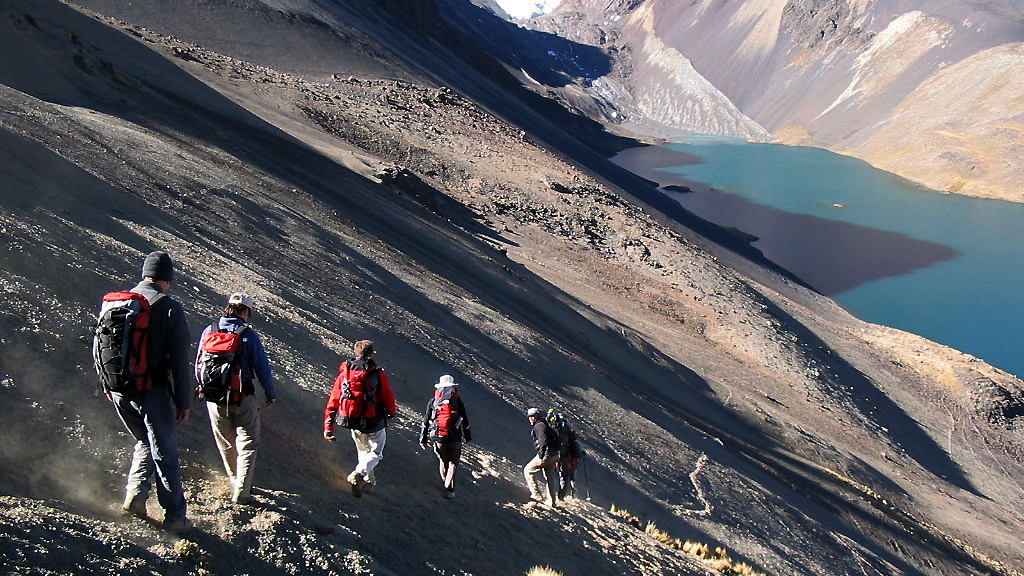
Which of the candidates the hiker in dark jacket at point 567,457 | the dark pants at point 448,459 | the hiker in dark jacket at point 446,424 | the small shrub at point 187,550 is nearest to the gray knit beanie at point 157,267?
the small shrub at point 187,550

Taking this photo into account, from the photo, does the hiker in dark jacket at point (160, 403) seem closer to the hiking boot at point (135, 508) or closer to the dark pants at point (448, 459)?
the hiking boot at point (135, 508)

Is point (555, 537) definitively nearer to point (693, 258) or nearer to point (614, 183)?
point (693, 258)

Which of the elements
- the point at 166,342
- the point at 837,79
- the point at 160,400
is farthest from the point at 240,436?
the point at 837,79

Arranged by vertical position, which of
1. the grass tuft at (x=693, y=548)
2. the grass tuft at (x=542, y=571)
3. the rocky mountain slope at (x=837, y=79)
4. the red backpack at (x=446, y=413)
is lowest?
the grass tuft at (x=693, y=548)

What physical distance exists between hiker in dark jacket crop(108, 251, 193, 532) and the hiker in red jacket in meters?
1.58

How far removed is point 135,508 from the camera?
187 inches

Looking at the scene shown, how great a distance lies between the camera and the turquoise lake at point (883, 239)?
5059 cm

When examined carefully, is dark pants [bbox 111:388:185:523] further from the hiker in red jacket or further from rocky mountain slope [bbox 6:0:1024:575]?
the hiker in red jacket

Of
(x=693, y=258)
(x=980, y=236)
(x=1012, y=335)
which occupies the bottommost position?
(x=693, y=258)

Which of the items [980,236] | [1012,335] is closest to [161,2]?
[1012,335]

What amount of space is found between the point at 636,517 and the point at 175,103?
1666cm

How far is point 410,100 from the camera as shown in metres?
43.2

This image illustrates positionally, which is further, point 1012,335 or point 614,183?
point 614,183

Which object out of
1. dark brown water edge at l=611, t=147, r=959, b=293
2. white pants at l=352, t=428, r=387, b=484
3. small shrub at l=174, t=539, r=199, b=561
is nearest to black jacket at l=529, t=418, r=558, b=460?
white pants at l=352, t=428, r=387, b=484
